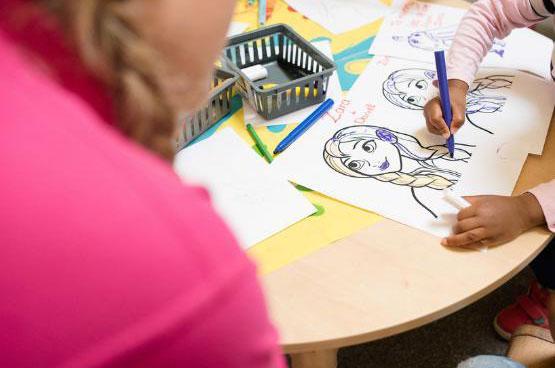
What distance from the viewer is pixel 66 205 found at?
0.27 metres

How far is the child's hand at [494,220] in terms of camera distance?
646 mm

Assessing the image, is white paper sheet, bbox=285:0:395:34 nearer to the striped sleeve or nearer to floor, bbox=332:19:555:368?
the striped sleeve

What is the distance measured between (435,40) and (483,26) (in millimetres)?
88

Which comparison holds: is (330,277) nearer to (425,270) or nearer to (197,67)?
(425,270)

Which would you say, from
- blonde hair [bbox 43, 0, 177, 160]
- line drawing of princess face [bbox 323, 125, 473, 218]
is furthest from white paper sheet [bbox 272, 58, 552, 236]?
blonde hair [bbox 43, 0, 177, 160]

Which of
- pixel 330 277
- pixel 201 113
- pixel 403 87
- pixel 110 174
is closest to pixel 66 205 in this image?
pixel 110 174

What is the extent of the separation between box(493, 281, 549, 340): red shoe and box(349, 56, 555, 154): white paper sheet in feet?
1.66

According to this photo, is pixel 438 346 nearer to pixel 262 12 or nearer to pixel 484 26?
pixel 484 26

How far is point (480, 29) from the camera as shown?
3.00ft

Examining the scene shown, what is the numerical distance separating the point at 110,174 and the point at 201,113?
51 cm

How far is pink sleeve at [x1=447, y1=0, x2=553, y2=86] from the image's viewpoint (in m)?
0.88

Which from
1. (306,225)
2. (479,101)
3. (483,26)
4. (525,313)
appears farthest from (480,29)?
(525,313)

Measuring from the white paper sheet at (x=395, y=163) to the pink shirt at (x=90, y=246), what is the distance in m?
0.43

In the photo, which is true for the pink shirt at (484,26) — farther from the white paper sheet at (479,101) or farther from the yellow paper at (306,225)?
the yellow paper at (306,225)
